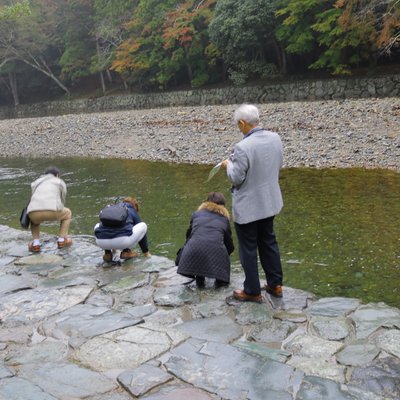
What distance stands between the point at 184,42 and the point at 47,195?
23.3 metres

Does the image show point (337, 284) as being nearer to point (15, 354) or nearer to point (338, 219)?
point (338, 219)

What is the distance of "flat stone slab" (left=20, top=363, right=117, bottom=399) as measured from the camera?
9.20 ft

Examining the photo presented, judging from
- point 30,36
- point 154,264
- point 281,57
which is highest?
point 30,36

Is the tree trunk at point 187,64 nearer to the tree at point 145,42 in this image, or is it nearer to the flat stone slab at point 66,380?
the tree at point 145,42

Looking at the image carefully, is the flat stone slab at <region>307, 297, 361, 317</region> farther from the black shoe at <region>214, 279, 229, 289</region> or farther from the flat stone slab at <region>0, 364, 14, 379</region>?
the flat stone slab at <region>0, 364, 14, 379</region>

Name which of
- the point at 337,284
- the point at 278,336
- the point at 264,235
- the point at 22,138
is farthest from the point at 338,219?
the point at 22,138

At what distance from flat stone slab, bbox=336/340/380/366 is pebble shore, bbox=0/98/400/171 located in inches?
322

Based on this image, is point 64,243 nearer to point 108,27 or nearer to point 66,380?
point 66,380

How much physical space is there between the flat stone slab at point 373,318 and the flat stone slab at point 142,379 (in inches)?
59.9

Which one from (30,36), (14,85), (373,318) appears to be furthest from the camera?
(14,85)

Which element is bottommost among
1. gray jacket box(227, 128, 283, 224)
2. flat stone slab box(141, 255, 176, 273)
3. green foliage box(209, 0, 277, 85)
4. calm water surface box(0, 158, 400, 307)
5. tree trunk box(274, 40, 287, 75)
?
calm water surface box(0, 158, 400, 307)

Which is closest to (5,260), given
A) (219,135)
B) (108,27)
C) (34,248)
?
(34,248)

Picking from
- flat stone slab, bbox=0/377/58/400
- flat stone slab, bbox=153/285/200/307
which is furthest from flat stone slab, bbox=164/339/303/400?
flat stone slab, bbox=153/285/200/307

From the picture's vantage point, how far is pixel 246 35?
2298 cm
